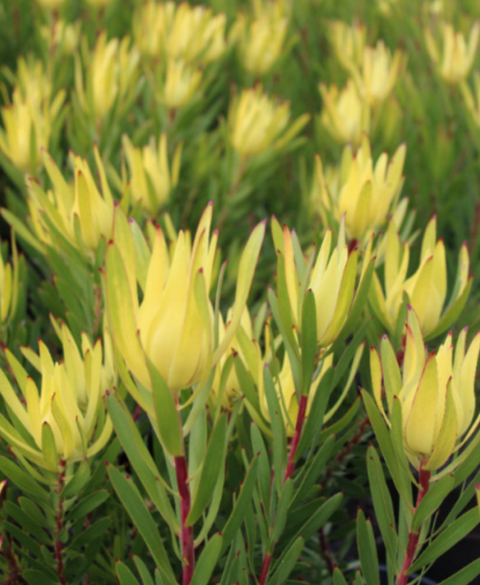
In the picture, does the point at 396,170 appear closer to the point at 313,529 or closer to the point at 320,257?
the point at 320,257

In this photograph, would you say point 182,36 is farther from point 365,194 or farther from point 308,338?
point 308,338

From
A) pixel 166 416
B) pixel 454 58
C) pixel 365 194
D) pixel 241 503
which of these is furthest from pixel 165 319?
pixel 454 58

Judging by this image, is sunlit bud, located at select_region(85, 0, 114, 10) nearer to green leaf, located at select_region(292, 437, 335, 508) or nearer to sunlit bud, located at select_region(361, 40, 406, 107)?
sunlit bud, located at select_region(361, 40, 406, 107)

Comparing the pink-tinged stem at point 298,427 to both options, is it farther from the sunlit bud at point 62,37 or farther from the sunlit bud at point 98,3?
the sunlit bud at point 98,3

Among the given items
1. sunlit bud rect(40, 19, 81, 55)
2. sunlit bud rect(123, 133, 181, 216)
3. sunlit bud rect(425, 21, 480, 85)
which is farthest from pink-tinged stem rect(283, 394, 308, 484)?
sunlit bud rect(40, 19, 81, 55)

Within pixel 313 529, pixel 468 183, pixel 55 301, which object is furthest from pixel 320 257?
pixel 468 183

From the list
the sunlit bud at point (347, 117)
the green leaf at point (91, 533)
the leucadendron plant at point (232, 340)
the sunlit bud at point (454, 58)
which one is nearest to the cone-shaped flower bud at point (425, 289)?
the leucadendron plant at point (232, 340)

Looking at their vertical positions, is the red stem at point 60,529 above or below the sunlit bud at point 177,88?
below
